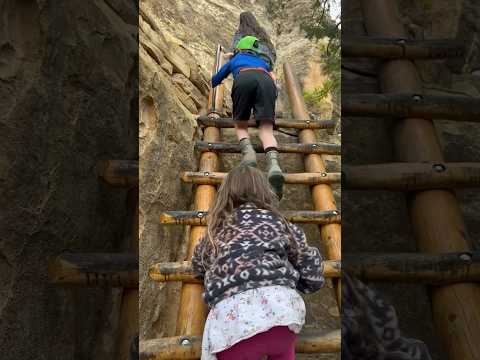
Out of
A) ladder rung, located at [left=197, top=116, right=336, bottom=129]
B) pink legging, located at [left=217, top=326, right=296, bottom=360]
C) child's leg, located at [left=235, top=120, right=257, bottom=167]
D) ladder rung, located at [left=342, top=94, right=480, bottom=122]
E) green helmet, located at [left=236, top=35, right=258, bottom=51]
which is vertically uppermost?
green helmet, located at [left=236, top=35, right=258, bottom=51]

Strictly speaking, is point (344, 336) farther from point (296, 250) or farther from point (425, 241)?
point (296, 250)

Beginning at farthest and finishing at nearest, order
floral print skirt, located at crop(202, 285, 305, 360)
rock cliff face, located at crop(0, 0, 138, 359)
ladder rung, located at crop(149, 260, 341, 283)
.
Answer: ladder rung, located at crop(149, 260, 341, 283) < floral print skirt, located at crop(202, 285, 305, 360) < rock cliff face, located at crop(0, 0, 138, 359)

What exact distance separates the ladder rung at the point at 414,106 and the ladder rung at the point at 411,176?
58 millimetres

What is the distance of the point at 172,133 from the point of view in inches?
62.9

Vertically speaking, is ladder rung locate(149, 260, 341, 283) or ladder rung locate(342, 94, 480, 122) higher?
ladder rung locate(342, 94, 480, 122)

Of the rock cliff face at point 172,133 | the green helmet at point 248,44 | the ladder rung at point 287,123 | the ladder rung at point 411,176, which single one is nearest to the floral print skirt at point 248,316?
the ladder rung at point 411,176

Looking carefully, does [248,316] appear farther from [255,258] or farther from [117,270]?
[117,270]

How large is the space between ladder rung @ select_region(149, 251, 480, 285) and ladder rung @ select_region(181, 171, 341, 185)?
2.54ft

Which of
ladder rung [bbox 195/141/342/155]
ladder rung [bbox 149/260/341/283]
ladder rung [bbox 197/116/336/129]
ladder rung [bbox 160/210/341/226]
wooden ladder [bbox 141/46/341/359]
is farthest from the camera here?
ladder rung [bbox 197/116/336/129]

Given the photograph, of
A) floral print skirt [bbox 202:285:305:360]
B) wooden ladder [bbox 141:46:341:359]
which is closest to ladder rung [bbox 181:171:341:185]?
wooden ladder [bbox 141:46:341:359]

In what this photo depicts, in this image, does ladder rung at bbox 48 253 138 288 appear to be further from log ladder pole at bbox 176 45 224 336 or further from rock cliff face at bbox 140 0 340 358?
rock cliff face at bbox 140 0 340 358

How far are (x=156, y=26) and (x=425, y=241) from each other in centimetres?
163

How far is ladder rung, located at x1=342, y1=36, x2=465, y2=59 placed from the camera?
510 mm

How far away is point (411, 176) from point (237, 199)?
1.05 feet
